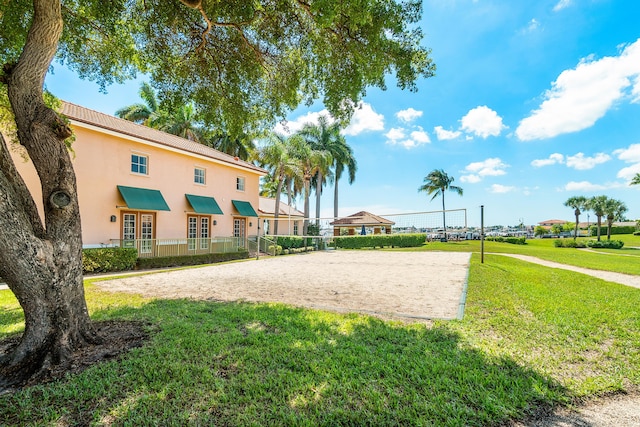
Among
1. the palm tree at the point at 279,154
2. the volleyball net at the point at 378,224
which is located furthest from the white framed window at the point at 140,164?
the palm tree at the point at 279,154

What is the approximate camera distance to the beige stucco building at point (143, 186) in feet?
44.3

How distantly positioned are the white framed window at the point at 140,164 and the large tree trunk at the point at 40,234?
13.0m

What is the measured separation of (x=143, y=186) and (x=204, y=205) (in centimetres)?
374

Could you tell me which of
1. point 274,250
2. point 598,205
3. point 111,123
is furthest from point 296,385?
point 598,205

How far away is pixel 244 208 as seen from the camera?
22.0 m

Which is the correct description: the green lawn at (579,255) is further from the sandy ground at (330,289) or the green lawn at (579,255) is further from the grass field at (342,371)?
the grass field at (342,371)

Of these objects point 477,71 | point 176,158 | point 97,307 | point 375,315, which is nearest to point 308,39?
point 375,315

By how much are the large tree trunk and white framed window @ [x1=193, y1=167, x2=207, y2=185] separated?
50.8 ft

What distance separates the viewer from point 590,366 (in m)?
3.32

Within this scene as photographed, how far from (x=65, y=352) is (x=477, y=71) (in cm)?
1731

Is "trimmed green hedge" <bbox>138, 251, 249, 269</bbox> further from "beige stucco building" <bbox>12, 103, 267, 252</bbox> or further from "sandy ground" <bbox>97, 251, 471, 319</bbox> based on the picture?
"sandy ground" <bbox>97, 251, 471, 319</bbox>

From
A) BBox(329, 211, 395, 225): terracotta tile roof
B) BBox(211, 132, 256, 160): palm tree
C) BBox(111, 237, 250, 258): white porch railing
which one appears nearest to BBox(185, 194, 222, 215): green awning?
BBox(111, 237, 250, 258): white porch railing

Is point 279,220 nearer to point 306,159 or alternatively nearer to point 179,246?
point 306,159

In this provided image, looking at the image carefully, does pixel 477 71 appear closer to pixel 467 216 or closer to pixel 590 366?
pixel 467 216
